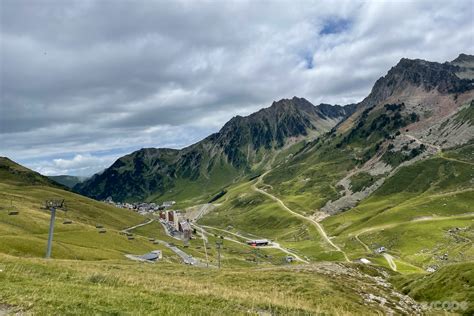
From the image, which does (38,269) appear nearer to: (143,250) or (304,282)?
(304,282)

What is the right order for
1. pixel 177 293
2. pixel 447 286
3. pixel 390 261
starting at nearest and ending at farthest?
1. pixel 177 293
2. pixel 447 286
3. pixel 390 261

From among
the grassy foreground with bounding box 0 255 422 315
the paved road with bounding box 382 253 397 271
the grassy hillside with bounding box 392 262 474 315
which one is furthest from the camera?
the paved road with bounding box 382 253 397 271

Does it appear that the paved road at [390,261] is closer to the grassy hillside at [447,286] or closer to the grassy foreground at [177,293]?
the grassy hillside at [447,286]

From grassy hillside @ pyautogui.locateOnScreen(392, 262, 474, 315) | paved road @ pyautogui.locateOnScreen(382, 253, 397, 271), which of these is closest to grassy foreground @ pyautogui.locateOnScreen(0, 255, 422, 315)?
grassy hillside @ pyautogui.locateOnScreen(392, 262, 474, 315)

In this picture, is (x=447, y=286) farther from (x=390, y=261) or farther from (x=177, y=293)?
(x=390, y=261)

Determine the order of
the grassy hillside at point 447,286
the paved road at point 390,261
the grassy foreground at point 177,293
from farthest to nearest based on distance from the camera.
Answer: the paved road at point 390,261, the grassy hillside at point 447,286, the grassy foreground at point 177,293

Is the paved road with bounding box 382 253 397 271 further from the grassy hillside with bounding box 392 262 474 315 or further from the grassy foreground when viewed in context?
the grassy foreground

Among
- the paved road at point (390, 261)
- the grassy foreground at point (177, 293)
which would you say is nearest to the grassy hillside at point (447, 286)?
the grassy foreground at point (177, 293)

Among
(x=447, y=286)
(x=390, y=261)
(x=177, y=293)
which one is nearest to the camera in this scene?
(x=177, y=293)

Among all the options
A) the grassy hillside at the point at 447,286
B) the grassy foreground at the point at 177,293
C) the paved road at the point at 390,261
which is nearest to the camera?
the grassy foreground at the point at 177,293

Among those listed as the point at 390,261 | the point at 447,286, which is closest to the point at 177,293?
the point at 447,286

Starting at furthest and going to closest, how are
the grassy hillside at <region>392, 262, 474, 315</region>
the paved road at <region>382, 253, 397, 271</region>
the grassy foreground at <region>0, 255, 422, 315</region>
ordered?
1. the paved road at <region>382, 253, 397, 271</region>
2. the grassy hillside at <region>392, 262, 474, 315</region>
3. the grassy foreground at <region>0, 255, 422, 315</region>

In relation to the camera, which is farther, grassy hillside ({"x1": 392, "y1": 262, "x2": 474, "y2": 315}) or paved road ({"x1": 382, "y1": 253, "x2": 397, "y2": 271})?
paved road ({"x1": 382, "y1": 253, "x2": 397, "y2": 271})

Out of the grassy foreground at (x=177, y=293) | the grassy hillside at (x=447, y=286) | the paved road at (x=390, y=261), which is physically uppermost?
the grassy foreground at (x=177, y=293)
